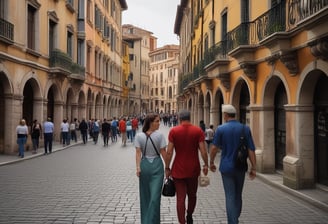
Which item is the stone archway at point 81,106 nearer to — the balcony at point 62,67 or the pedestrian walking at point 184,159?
the balcony at point 62,67

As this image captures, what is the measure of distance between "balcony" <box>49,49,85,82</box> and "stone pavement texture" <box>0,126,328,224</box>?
10719mm

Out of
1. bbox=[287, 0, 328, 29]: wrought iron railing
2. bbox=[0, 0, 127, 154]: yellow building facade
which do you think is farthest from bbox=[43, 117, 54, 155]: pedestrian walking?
bbox=[287, 0, 328, 29]: wrought iron railing

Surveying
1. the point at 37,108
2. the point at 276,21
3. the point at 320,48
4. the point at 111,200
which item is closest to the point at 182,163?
the point at 111,200

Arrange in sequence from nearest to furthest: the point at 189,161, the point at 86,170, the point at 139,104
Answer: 1. the point at 189,161
2. the point at 86,170
3. the point at 139,104

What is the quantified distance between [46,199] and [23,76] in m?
11.8

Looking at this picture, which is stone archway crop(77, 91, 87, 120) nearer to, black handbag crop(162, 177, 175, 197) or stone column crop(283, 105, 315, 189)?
stone column crop(283, 105, 315, 189)

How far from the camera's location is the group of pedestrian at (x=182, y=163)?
6.12 meters

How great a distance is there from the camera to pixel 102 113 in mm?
41781

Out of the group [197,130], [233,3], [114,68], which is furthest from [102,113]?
[197,130]

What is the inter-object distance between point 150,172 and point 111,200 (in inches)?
125

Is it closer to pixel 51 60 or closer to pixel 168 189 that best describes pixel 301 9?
pixel 168 189

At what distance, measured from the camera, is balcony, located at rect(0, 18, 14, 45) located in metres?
16.7

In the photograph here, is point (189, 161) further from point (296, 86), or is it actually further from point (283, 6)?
point (283, 6)

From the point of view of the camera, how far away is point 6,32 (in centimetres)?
1728
